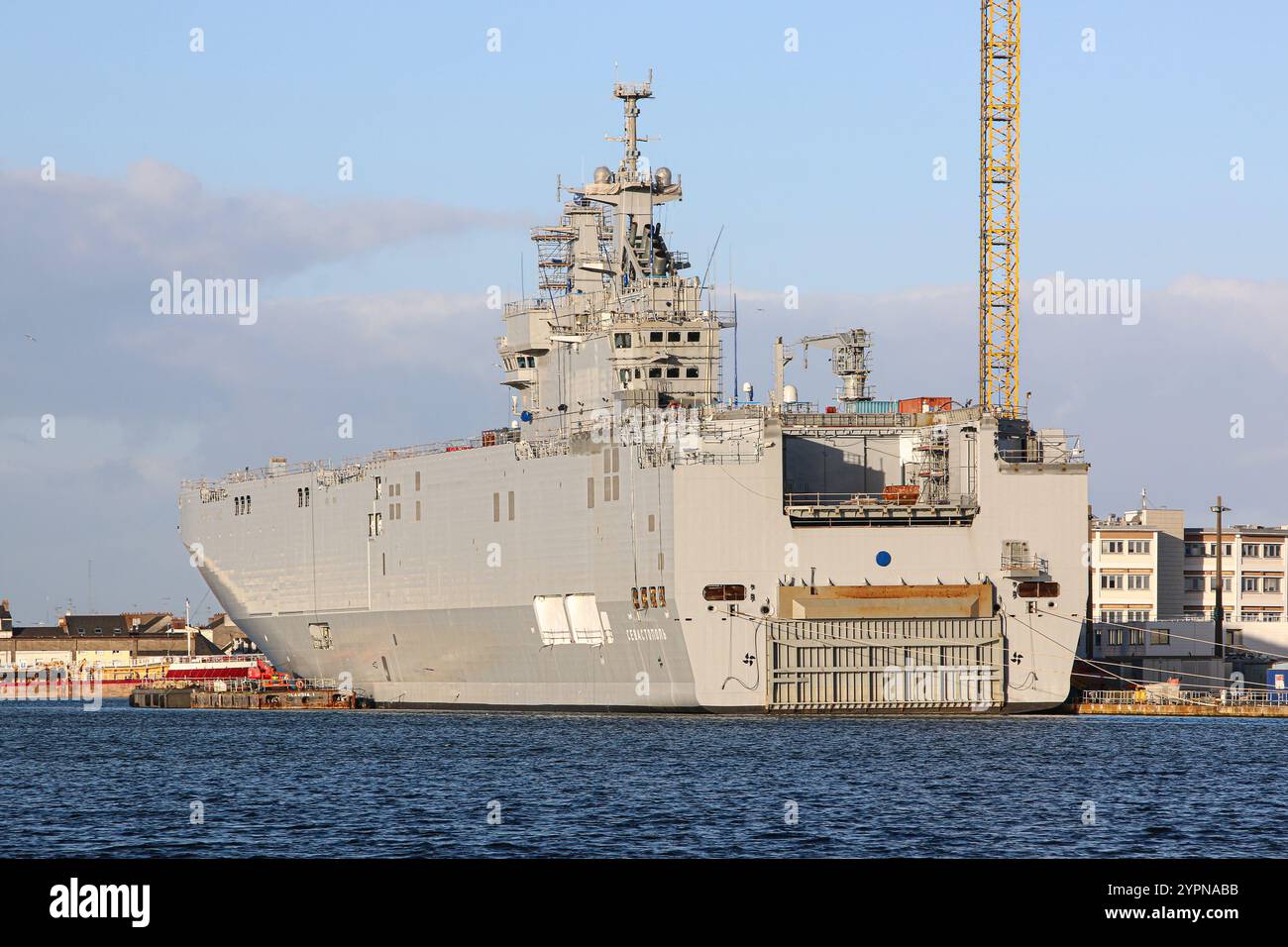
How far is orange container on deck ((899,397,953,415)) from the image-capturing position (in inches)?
2783

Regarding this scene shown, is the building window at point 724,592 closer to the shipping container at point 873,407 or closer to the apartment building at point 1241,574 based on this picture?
the shipping container at point 873,407

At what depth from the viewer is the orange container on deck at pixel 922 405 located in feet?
232

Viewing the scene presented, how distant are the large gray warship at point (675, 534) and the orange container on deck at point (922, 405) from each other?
0.10 meters

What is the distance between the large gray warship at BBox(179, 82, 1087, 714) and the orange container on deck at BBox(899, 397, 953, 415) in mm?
99

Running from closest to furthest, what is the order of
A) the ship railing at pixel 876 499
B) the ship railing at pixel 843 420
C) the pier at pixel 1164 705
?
the ship railing at pixel 876 499 < the ship railing at pixel 843 420 < the pier at pixel 1164 705

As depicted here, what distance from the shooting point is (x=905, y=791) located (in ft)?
143

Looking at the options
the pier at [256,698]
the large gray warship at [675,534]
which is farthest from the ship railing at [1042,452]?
the pier at [256,698]

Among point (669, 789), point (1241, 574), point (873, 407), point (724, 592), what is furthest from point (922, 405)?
point (1241, 574)

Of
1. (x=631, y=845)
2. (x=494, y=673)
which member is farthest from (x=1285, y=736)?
(x=631, y=845)

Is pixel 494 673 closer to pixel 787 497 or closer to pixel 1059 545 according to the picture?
pixel 787 497

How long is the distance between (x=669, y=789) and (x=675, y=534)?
20388 mm

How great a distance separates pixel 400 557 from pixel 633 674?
53.9 ft

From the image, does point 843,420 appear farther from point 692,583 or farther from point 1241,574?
point 1241,574

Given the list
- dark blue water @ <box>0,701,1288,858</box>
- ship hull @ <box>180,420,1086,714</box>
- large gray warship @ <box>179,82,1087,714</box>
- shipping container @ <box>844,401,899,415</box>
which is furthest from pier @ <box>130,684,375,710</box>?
shipping container @ <box>844,401,899,415</box>
